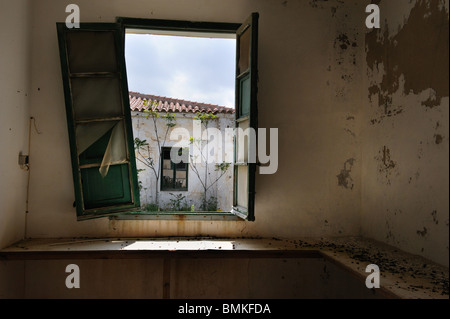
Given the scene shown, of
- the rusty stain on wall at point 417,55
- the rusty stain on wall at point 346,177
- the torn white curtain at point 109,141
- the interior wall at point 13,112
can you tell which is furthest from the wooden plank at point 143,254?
the rusty stain on wall at point 417,55

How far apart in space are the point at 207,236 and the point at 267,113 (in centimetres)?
129

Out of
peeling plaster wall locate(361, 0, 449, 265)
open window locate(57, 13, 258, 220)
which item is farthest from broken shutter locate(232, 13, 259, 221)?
peeling plaster wall locate(361, 0, 449, 265)

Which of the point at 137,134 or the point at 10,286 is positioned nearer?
the point at 10,286

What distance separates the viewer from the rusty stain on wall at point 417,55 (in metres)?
2.23

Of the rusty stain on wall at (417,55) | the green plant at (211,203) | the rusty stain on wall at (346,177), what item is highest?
the rusty stain on wall at (417,55)

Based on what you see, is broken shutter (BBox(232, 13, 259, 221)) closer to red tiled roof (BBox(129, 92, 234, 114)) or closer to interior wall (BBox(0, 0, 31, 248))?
interior wall (BBox(0, 0, 31, 248))

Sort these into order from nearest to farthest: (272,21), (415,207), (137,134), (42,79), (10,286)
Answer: (415,207) < (10,286) < (42,79) < (272,21) < (137,134)

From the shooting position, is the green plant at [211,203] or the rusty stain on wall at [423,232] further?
the green plant at [211,203]

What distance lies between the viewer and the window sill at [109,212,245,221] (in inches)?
124

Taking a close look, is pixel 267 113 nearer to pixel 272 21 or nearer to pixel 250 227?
pixel 272 21

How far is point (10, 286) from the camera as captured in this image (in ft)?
9.24

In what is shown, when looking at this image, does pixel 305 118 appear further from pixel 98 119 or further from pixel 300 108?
pixel 98 119

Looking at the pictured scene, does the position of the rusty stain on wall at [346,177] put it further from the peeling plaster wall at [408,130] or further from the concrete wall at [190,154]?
the concrete wall at [190,154]
